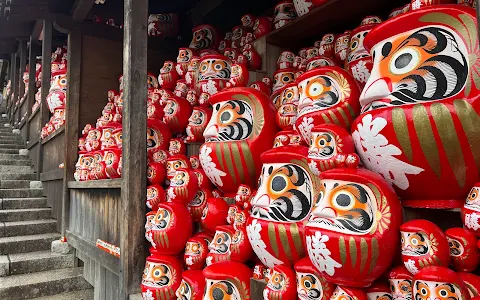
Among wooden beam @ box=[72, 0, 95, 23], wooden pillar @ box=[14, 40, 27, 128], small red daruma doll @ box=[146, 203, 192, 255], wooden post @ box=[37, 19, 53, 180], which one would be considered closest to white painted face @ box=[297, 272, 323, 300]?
small red daruma doll @ box=[146, 203, 192, 255]

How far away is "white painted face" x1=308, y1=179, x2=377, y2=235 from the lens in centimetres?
132

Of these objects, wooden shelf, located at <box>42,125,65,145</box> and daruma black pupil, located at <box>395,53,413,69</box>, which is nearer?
daruma black pupil, located at <box>395,53,413,69</box>

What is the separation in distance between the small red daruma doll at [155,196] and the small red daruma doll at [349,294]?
63.4 inches

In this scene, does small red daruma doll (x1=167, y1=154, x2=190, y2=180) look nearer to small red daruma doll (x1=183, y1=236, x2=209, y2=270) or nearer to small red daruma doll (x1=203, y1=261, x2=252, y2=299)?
small red daruma doll (x1=183, y1=236, x2=209, y2=270)

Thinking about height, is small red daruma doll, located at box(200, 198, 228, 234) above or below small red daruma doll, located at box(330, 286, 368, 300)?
above

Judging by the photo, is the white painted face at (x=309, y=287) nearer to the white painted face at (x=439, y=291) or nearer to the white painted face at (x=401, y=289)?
the white painted face at (x=401, y=289)

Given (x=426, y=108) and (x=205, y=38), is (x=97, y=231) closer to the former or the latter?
(x=205, y=38)

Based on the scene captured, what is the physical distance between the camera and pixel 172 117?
2998 millimetres

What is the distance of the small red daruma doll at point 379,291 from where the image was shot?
1.37 meters

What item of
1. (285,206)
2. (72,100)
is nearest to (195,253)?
(285,206)

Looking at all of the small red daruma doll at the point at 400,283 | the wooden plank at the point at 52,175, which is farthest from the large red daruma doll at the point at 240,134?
the wooden plank at the point at 52,175

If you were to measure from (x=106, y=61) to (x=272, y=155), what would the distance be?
351cm

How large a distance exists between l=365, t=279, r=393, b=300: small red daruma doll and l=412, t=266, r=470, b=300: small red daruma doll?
0.23 meters

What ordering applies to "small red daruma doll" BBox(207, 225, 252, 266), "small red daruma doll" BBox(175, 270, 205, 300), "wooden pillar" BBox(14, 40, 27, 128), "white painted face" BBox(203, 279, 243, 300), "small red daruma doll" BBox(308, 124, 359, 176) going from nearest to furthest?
"small red daruma doll" BBox(308, 124, 359, 176)
"white painted face" BBox(203, 279, 243, 300)
"small red daruma doll" BBox(207, 225, 252, 266)
"small red daruma doll" BBox(175, 270, 205, 300)
"wooden pillar" BBox(14, 40, 27, 128)
